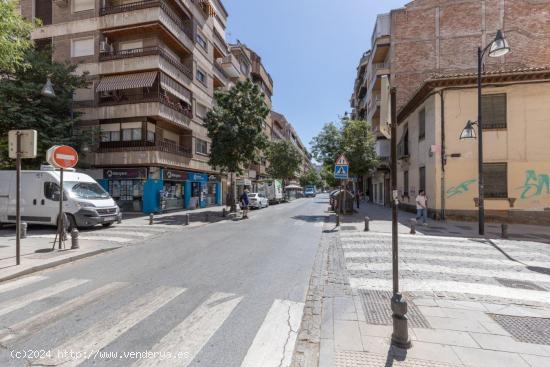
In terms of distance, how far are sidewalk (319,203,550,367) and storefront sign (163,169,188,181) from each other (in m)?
15.7

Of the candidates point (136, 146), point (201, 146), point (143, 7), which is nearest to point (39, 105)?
point (136, 146)

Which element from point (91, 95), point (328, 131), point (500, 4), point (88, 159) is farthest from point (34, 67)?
point (500, 4)

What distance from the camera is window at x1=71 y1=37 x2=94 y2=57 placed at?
20.0 m

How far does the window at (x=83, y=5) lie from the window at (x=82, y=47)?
2.19 m

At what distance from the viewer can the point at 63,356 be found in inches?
113

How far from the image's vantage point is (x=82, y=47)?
66.1ft

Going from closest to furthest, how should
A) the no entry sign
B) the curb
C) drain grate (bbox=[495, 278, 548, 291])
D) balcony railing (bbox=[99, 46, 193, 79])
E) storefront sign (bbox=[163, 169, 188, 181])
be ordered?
drain grate (bbox=[495, 278, 548, 291]) < the curb < the no entry sign < balcony railing (bbox=[99, 46, 193, 79]) < storefront sign (bbox=[163, 169, 188, 181])

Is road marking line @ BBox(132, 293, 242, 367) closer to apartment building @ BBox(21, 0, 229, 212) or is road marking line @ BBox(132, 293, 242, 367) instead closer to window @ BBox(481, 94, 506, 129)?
window @ BBox(481, 94, 506, 129)

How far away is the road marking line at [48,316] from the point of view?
3.34 meters

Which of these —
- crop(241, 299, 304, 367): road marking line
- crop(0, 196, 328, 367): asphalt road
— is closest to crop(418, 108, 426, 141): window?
crop(0, 196, 328, 367): asphalt road

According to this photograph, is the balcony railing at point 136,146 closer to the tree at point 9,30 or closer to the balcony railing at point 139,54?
the balcony railing at point 139,54

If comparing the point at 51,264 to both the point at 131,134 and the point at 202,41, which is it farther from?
the point at 202,41

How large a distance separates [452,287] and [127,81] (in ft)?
70.3

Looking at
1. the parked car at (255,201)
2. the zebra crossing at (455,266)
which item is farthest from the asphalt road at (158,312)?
the parked car at (255,201)
